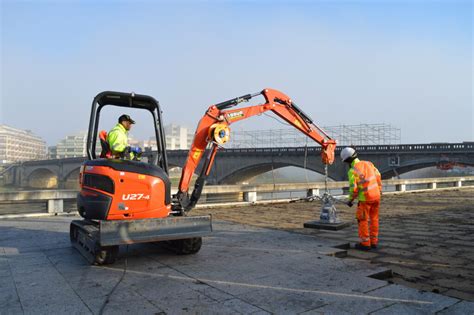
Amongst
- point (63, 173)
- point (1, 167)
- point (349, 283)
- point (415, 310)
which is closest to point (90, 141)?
point (349, 283)

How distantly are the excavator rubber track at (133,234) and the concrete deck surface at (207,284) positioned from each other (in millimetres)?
179

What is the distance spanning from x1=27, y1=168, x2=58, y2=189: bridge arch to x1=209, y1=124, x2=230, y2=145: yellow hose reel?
99188 mm

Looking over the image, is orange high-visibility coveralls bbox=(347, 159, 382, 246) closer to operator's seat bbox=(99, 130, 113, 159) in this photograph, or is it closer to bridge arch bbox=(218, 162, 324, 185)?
operator's seat bbox=(99, 130, 113, 159)

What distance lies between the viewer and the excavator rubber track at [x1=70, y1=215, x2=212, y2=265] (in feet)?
16.6

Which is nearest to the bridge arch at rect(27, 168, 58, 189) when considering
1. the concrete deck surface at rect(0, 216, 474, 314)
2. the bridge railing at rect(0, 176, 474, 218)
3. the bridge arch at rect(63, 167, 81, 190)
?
the bridge arch at rect(63, 167, 81, 190)

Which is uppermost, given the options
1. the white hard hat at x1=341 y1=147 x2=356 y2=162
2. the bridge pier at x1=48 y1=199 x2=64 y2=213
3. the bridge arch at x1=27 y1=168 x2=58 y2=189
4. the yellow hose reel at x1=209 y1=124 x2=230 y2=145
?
the yellow hose reel at x1=209 y1=124 x2=230 y2=145

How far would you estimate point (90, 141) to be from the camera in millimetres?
→ 6043

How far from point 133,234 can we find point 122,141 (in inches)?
54.1

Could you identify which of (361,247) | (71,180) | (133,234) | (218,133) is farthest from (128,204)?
(71,180)

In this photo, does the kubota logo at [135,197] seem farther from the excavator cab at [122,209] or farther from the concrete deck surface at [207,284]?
the concrete deck surface at [207,284]

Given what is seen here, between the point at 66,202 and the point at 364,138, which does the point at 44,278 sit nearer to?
the point at 66,202

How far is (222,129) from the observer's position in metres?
7.09

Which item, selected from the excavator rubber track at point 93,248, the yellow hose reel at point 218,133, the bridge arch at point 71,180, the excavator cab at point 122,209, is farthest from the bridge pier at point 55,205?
the bridge arch at point 71,180

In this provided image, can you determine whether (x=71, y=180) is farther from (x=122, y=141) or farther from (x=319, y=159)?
(x=122, y=141)
